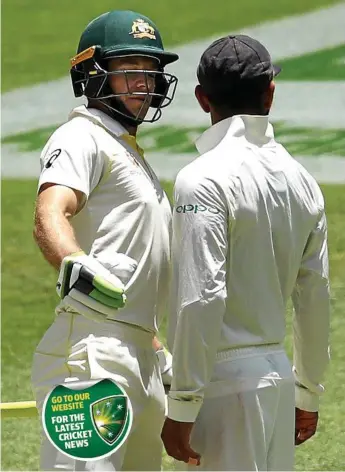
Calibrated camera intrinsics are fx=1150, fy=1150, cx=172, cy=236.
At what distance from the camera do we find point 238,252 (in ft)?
9.12

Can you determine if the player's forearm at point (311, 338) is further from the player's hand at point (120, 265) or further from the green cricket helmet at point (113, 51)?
the green cricket helmet at point (113, 51)

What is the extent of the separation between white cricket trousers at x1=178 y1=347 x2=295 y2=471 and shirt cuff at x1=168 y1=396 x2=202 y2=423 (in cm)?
7

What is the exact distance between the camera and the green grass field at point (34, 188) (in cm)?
493

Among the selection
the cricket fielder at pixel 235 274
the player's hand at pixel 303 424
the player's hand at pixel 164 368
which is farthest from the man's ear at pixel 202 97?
the player's hand at pixel 303 424

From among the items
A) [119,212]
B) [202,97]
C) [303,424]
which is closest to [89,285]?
[119,212]

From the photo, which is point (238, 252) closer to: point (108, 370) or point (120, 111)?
point (108, 370)

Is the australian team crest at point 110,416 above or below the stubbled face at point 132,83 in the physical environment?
below

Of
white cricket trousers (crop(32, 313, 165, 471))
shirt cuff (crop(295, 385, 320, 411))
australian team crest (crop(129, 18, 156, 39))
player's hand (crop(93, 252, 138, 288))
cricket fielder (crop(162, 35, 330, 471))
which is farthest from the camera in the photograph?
australian team crest (crop(129, 18, 156, 39))

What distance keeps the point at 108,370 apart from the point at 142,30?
976 mm

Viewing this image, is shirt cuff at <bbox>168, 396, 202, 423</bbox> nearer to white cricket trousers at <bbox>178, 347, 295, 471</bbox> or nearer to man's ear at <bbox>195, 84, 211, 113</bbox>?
white cricket trousers at <bbox>178, 347, 295, 471</bbox>

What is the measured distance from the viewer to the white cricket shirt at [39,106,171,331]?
9.66 feet

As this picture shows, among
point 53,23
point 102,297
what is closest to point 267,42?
point 53,23

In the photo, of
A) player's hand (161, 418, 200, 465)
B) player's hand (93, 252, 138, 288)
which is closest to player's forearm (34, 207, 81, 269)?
player's hand (93, 252, 138, 288)

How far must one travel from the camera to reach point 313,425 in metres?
3.14
